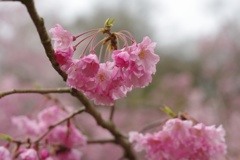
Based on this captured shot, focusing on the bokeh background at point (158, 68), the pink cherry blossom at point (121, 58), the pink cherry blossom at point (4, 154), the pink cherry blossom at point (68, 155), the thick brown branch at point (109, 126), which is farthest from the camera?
the bokeh background at point (158, 68)

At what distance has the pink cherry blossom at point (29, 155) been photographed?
1009 millimetres

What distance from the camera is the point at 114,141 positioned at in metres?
1.37

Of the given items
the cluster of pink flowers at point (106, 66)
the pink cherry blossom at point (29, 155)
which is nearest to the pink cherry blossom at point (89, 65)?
the cluster of pink flowers at point (106, 66)

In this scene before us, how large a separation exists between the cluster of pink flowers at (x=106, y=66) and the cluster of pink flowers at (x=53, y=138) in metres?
0.30

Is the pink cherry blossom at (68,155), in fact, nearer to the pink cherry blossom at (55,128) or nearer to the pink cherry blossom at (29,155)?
the pink cherry blossom at (55,128)

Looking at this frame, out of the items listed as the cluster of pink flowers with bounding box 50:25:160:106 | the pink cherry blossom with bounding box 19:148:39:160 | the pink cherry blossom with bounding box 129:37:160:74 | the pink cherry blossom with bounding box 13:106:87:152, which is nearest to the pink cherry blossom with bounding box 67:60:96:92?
the cluster of pink flowers with bounding box 50:25:160:106

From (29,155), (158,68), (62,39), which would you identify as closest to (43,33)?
(62,39)

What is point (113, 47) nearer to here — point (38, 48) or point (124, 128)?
point (124, 128)

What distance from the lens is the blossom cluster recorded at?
104 cm

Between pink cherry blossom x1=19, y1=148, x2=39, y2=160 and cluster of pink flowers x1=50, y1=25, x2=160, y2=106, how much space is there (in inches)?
10.5

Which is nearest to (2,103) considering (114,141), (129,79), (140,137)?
(114,141)

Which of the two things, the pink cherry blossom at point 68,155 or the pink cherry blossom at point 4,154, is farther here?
the pink cherry blossom at point 68,155

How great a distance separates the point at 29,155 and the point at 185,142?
418mm

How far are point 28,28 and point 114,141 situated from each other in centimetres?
707
